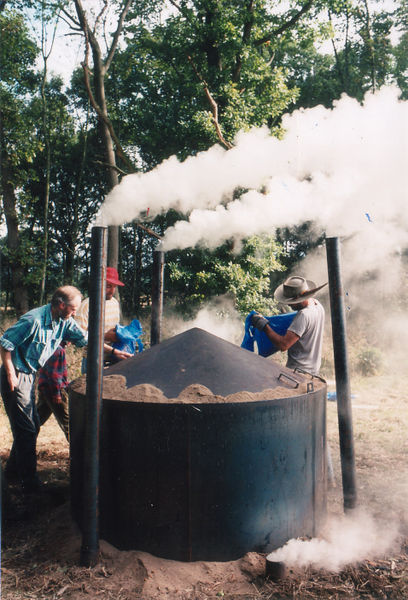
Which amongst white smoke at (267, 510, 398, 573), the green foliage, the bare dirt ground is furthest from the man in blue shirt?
the green foliage

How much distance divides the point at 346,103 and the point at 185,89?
10203mm

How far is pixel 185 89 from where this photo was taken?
A: 46.1 ft

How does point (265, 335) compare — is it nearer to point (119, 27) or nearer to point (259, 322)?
point (259, 322)

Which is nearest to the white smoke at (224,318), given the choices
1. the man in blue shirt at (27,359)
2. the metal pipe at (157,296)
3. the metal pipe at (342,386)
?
the metal pipe at (157,296)

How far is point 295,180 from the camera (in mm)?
4922

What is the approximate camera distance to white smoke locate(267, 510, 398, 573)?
9.70 ft

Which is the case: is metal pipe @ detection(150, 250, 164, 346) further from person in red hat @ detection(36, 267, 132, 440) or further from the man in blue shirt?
the man in blue shirt

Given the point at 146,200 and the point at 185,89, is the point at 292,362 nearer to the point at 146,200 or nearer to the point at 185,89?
the point at 146,200

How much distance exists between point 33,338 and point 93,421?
130cm

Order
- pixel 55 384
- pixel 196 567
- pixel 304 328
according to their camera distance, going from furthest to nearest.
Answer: pixel 55 384
pixel 304 328
pixel 196 567

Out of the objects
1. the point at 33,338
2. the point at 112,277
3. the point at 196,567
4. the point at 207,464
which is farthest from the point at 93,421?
the point at 112,277

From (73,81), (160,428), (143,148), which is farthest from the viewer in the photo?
(73,81)

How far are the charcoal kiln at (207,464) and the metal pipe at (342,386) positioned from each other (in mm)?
330

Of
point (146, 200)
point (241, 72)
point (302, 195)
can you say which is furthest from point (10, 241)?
point (302, 195)
